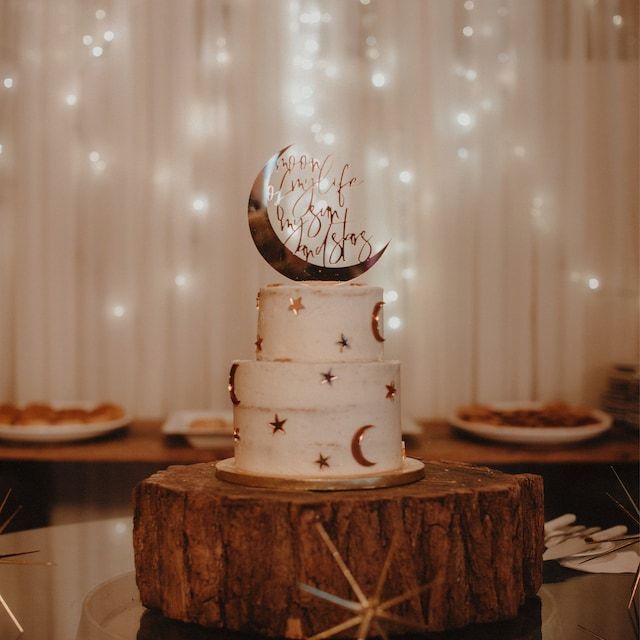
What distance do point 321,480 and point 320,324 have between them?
0.23 m

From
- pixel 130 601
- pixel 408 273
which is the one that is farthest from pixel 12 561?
pixel 408 273

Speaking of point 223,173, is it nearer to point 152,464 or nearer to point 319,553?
point 152,464

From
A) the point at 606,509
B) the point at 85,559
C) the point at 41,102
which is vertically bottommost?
the point at 606,509

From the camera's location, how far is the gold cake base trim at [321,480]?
113 cm

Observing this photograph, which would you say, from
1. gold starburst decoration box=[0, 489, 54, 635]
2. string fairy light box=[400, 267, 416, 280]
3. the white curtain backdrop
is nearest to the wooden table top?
the white curtain backdrop

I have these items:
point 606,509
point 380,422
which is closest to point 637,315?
point 606,509

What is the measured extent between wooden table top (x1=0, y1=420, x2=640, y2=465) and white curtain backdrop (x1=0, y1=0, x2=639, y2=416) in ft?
1.72

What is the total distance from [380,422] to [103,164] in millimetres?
2266

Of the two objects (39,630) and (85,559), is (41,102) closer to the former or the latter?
(85,559)

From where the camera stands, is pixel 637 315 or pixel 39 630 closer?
pixel 39 630

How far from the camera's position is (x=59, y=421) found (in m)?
2.65

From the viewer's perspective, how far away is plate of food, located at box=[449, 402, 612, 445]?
2584mm

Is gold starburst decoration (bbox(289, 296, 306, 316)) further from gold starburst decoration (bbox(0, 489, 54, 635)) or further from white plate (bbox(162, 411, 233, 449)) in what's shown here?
white plate (bbox(162, 411, 233, 449))

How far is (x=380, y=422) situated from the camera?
1.21m
